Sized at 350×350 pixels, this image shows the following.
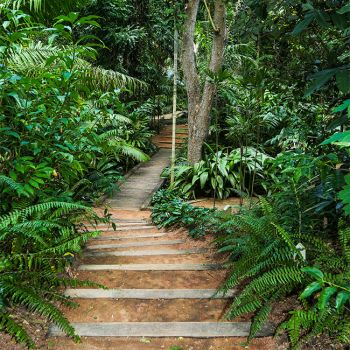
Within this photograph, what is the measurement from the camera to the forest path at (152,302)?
2.20 meters

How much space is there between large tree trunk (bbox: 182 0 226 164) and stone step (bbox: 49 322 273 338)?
5281 millimetres

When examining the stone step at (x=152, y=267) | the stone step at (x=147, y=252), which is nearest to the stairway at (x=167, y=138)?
the stone step at (x=147, y=252)

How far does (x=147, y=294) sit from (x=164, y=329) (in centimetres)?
42

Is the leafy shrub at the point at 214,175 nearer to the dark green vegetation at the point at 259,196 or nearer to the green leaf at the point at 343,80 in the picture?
the dark green vegetation at the point at 259,196

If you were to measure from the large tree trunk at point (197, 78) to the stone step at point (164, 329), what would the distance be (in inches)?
208

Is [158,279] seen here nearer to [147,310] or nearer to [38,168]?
[147,310]

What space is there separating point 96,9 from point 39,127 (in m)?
8.00

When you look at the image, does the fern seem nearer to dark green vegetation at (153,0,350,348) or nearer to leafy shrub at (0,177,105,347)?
leafy shrub at (0,177,105,347)

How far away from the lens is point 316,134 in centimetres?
344

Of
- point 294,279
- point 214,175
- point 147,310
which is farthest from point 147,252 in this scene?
point 214,175

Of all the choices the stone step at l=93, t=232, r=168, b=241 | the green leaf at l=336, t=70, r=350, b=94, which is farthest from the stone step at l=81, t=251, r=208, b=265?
the green leaf at l=336, t=70, r=350, b=94

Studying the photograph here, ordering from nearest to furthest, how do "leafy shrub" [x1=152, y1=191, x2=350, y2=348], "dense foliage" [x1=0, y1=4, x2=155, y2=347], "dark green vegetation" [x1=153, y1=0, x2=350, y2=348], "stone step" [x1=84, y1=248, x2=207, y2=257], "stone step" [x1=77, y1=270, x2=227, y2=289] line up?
"dark green vegetation" [x1=153, y1=0, x2=350, y2=348] < "leafy shrub" [x1=152, y1=191, x2=350, y2=348] < "dense foliage" [x1=0, y1=4, x2=155, y2=347] < "stone step" [x1=77, y1=270, x2=227, y2=289] < "stone step" [x1=84, y1=248, x2=207, y2=257]

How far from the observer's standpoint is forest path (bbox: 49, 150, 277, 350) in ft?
7.22

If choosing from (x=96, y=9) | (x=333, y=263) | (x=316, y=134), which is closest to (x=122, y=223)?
(x=316, y=134)
